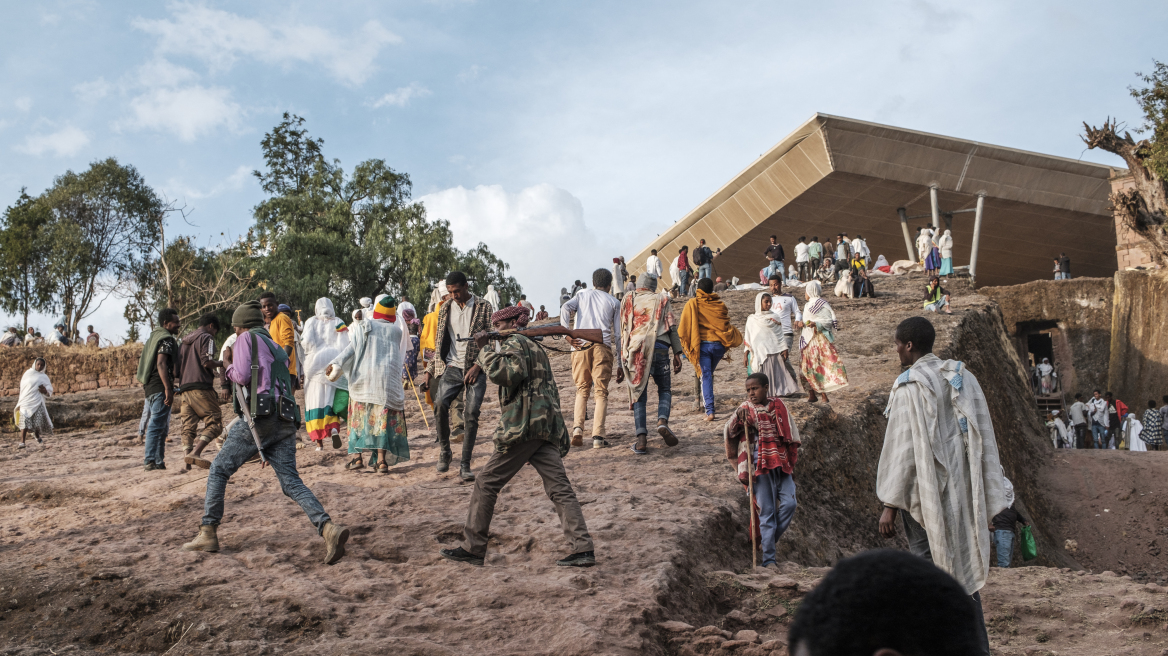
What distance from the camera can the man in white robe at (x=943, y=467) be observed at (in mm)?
3803

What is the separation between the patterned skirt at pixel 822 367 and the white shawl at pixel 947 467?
6294 millimetres

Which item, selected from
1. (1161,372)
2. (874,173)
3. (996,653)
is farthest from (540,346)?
(874,173)

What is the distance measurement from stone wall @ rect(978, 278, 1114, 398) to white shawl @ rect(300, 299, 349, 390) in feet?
71.1

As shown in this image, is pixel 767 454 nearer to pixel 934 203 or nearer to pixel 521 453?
pixel 521 453

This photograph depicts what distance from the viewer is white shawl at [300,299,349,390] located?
858 cm

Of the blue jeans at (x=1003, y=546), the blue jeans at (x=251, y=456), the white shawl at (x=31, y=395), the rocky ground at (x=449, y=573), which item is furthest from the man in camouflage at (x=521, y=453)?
the white shawl at (x=31, y=395)

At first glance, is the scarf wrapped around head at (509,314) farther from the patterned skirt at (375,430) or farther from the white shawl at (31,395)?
the white shawl at (31,395)

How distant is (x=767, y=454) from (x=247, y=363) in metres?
3.60

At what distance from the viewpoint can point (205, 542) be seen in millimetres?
4957

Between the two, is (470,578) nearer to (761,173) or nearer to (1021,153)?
(761,173)

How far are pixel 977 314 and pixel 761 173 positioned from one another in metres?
14.8

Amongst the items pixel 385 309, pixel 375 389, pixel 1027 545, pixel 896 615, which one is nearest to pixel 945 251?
pixel 1027 545

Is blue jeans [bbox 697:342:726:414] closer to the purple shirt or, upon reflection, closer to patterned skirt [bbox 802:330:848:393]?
patterned skirt [bbox 802:330:848:393]

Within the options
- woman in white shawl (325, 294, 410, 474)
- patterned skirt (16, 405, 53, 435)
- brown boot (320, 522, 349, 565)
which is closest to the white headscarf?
woman in white shawl (325, 294, 410, 474)
